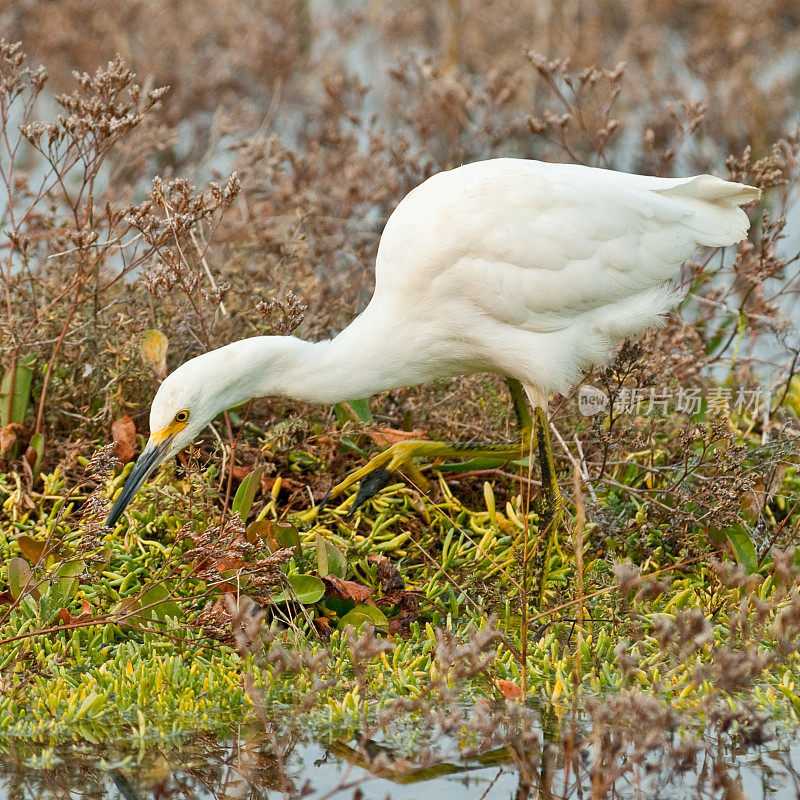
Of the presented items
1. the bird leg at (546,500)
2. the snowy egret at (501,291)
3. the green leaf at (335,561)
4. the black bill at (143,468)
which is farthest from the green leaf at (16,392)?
the bird leg at (546,500)

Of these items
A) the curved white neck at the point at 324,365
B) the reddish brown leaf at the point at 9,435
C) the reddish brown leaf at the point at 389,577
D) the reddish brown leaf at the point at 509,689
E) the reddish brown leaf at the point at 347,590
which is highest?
the curved white neck at the point at 324,365

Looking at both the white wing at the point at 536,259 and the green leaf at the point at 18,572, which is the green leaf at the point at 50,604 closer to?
the green leaf at the point at 18,572

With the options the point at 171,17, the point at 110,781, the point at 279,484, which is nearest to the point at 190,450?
the point at 279,484

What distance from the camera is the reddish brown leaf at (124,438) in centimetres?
448

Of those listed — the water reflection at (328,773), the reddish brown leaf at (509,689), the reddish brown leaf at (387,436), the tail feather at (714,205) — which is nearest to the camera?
the water reflection at (328,773)

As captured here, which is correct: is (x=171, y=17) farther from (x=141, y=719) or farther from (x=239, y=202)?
(x=141, y=719)

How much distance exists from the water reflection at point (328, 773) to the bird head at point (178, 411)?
84 centimetres

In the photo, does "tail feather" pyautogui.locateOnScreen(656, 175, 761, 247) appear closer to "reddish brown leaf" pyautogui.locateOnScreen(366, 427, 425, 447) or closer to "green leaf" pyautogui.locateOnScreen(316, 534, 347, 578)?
"reddish brown leaf" pyautogui.locateOnScreen(366, 427, 425, 447)

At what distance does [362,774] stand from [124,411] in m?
2.36

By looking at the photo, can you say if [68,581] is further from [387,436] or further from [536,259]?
[536,259]

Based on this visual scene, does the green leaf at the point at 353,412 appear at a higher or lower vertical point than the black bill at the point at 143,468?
lower

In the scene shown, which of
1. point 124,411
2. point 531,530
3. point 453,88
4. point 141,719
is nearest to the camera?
point 141,719

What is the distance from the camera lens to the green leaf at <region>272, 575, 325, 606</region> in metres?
3.66

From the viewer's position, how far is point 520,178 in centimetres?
410
